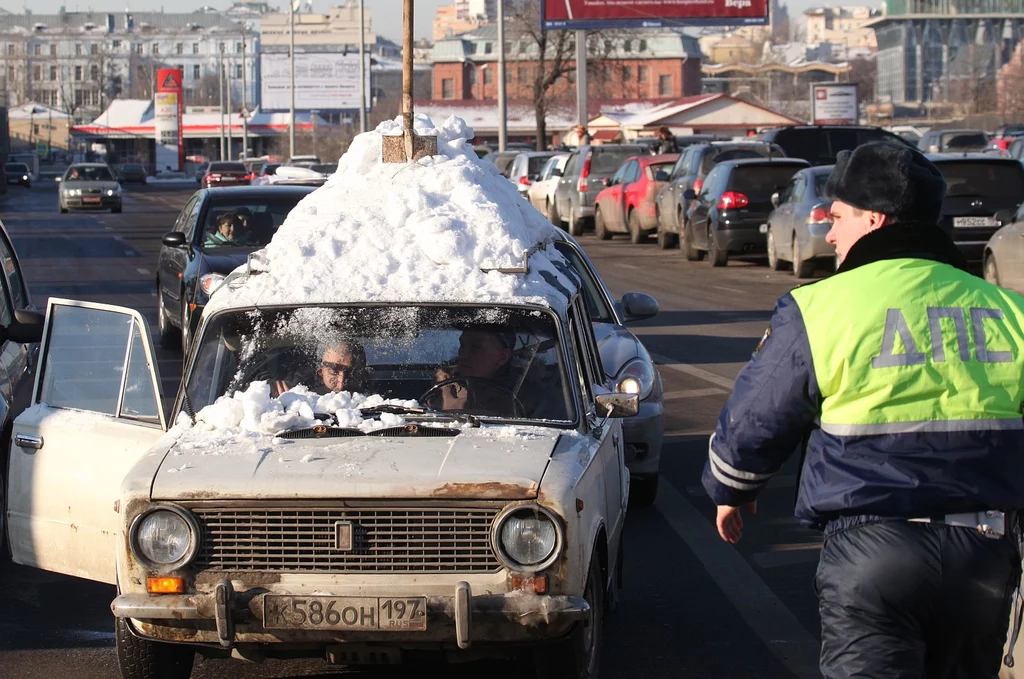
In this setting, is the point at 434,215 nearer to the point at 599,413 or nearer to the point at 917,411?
the point at 599,413

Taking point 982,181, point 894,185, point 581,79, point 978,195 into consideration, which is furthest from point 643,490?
point 581,79

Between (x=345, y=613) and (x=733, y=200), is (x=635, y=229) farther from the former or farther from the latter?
(x=345, y=613)

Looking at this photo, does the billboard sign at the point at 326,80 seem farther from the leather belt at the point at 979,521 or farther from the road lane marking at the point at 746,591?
the leather belt at the point at 979,521

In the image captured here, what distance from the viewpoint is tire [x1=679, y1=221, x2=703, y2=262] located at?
24531 millimetres

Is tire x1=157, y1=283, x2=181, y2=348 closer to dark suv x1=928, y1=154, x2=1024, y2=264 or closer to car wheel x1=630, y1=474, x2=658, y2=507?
car wheel x1=630, y1=474, x2=658, y2=507

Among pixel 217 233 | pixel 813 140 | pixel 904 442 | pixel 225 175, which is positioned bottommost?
pixel 904 442

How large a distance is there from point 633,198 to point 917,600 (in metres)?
25.8

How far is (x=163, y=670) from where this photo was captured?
4918 millimetres

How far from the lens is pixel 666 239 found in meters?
27.5

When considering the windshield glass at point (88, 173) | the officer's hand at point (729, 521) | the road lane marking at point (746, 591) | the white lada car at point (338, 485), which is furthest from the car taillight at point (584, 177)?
the officer's hand at point (729, 521)

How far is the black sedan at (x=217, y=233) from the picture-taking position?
13.2 meters

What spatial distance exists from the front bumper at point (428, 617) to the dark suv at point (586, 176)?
26836 millimetres

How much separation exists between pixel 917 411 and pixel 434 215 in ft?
10.0

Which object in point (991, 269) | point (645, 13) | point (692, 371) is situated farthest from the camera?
point (645, 13)
